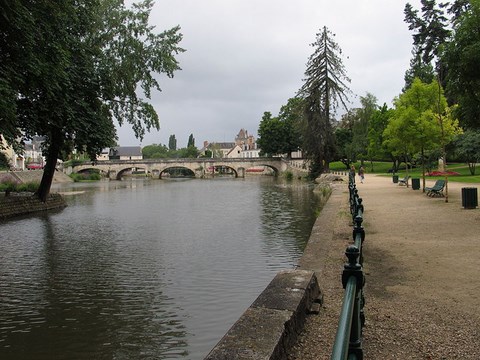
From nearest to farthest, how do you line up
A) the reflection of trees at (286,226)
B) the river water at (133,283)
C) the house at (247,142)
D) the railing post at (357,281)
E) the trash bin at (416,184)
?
1. the railing post at (357,281)
2. the river water at (133,283)
3. the reflection of trees at (286,226)
4. the trash bin at (416,184)
5. the house at (247,142)

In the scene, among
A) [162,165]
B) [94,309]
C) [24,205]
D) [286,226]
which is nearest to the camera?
[94,309]

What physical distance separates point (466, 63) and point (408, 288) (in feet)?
23.6

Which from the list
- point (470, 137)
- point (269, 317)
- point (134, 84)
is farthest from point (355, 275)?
point (470, 137)

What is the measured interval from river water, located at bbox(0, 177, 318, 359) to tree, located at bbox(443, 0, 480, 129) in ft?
19.2

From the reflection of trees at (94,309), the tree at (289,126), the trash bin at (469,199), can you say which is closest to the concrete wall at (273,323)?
the reflection of trees at (94,309)

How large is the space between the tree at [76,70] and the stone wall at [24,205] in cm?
62

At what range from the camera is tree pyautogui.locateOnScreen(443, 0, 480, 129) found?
34.4 ft

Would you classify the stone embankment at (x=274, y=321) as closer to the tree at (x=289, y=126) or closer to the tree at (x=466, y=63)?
the tree at (x=466, y=63)

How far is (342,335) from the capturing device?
5.71 feet

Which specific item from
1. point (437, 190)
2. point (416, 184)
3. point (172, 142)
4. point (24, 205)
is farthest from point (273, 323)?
point (172, 142)

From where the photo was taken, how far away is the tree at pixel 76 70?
10.8 metres

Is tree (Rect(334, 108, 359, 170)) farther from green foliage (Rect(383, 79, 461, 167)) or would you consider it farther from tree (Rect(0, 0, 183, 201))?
tree (Rect(0, 0, 183, 201))

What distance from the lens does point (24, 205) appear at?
20.6 meters

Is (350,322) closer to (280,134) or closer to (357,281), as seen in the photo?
(357,281)
